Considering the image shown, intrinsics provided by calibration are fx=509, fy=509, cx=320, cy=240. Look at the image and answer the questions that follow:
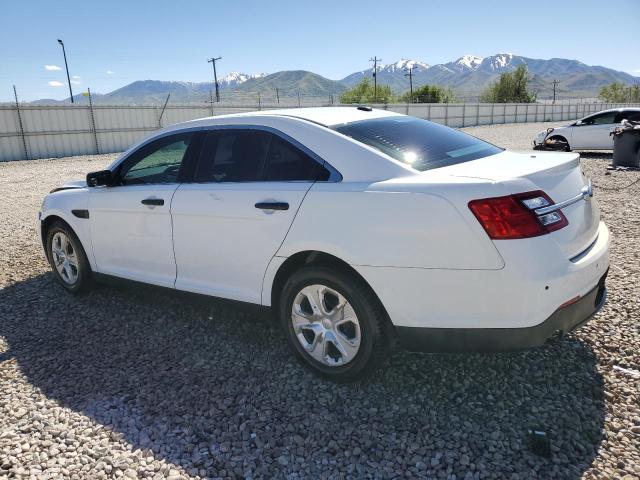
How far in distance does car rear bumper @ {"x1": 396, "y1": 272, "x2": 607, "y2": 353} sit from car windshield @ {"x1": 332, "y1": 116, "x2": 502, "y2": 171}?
0.92 metres

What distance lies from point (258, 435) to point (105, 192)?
8.61 feet

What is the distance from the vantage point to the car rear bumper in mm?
2547

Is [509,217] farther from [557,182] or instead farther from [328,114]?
[328,114]

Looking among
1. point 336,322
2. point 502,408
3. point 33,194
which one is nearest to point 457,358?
point 502,408

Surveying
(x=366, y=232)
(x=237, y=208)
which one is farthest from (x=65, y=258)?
(x=366, y=232)

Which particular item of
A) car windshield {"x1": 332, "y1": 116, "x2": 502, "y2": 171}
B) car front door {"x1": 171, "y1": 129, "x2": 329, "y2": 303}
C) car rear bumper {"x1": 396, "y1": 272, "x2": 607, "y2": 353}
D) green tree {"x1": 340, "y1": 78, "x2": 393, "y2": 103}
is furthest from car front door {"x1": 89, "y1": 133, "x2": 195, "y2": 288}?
green tree {"x1": 340, "y1": 78, "x2": 393, "y2": 103}

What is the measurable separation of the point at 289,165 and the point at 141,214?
1.43m

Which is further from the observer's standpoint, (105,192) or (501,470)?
(105,192)

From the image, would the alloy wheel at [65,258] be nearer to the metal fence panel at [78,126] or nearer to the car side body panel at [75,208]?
the car side body panel at [75,208]

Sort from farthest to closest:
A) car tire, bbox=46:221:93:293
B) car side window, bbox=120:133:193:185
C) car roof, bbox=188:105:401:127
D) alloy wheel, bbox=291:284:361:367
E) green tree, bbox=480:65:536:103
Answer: green tree, bbox=480:65:536:103 < car tire, bbox=46:221:93:293 < car side window, bbox=120:133:193:185 < car roof, bbox=188:105:401:127 < alloy wheel, bbox=291:284:361:367

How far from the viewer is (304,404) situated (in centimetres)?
298

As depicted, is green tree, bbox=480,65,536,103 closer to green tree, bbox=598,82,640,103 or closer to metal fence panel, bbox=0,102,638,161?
green tree, bbox=598,82,640,103

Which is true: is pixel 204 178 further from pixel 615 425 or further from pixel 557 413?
pixel 615 425

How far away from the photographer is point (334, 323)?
3.05 meters
